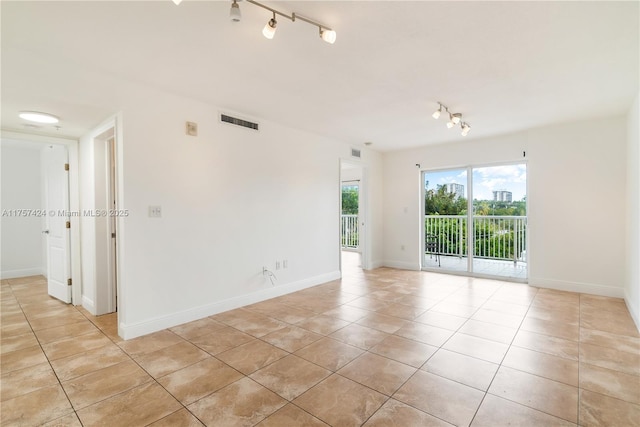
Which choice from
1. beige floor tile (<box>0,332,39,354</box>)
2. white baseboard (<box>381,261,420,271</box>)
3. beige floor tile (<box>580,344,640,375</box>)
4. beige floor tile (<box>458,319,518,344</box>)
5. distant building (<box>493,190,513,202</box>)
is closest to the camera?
beige floor tile (<box>580,344,640,375</box>)

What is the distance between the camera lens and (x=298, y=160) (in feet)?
15.4

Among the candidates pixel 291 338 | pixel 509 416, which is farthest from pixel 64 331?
pixel 509 416

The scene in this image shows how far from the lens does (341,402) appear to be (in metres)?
1.95

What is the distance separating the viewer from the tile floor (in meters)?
1.85

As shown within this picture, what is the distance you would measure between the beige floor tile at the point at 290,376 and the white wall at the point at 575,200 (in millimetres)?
4321

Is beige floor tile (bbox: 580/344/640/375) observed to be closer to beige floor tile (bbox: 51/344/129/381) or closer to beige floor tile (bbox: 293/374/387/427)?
beige floor tile (bbox: 293/374/387/427)

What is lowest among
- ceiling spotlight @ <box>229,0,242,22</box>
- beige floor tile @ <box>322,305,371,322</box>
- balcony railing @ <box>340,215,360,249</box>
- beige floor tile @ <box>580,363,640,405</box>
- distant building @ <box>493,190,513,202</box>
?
beige floor tile @ <box>580,363,640,405</box>

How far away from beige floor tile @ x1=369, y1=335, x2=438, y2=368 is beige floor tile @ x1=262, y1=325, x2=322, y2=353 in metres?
0.62

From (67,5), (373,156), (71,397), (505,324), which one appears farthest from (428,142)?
(71,397)

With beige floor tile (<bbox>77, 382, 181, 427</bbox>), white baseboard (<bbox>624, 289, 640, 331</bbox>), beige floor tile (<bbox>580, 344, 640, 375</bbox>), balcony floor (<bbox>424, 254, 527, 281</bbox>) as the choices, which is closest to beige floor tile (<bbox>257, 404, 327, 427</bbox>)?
beige floor tile (<bbox>77, 382, 181, 427</bbox>)

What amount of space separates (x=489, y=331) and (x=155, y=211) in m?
3.71

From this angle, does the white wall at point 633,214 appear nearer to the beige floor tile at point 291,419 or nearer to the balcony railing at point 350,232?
the beige floor tile at point 291,419

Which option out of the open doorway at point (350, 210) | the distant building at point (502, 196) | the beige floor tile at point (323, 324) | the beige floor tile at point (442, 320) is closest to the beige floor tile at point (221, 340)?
the beige floor tile at point (323, 324)

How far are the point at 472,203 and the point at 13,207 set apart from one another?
8.77m
